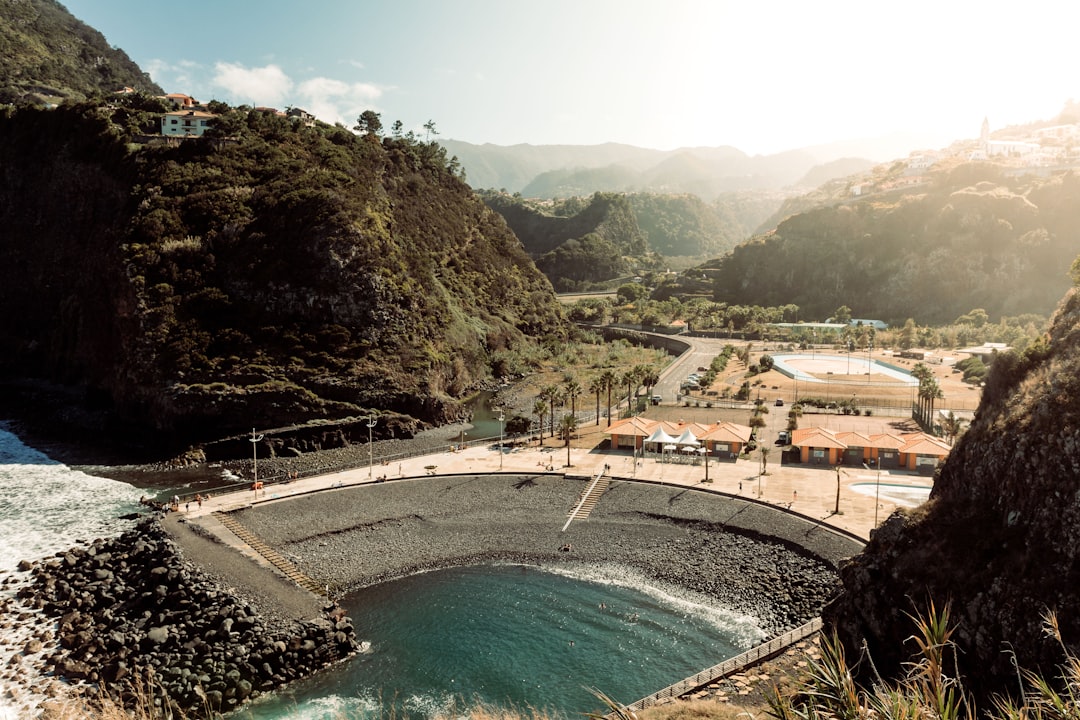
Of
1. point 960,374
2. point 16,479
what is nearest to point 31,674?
point 16,479

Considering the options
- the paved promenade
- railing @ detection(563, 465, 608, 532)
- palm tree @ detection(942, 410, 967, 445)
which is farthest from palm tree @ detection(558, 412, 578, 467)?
palm tree @ detection(942, 410, 967, 445)

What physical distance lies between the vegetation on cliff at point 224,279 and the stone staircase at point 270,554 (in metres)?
23.2

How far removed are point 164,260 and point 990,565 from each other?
79048 mm

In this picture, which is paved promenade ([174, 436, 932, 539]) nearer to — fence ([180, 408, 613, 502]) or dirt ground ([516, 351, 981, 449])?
fence ([180, 408, 613, 502])

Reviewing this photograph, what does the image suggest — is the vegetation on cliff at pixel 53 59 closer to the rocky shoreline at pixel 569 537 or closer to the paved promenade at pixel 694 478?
the paved promenade at pixel 694 478

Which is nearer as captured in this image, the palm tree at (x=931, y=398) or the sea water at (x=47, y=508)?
the sea water at (x=47, y=508)

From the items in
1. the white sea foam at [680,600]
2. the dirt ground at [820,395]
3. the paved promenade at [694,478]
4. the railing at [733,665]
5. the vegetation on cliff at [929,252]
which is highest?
the vegetation on cliff at [929,252]

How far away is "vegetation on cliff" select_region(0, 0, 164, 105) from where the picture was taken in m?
123

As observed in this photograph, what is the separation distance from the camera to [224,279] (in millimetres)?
74375

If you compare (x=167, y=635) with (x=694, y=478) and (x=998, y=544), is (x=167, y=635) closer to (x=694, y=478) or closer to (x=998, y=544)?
(x=998, y=544)

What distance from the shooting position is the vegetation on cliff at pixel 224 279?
2638 inches

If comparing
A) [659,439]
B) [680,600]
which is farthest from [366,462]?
[680,600]

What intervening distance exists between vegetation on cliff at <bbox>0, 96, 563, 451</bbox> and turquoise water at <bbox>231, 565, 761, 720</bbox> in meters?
36.9

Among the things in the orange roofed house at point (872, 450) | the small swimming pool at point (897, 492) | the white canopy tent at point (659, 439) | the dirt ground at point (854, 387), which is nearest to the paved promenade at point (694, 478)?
the small swimming pool at point (897, 492)
